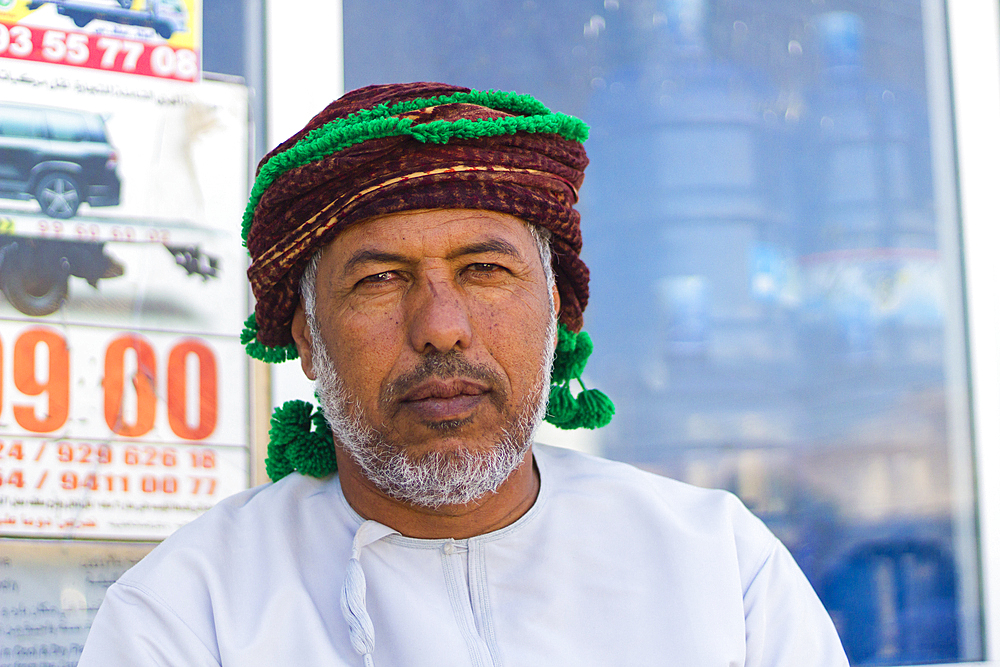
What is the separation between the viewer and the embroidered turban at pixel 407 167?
1.96m

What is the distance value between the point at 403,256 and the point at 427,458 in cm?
42

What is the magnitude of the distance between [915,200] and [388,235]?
2094 mm

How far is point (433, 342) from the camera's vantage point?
6.21ft

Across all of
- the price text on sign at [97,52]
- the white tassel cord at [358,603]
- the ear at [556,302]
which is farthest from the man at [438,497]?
the price text on sign at [97,52]

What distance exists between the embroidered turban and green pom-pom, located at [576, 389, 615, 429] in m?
0.43

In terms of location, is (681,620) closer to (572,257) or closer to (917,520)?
(572,257)

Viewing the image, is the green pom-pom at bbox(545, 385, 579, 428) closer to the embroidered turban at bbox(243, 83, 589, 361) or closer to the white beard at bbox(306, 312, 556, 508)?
the white beard at bbox(306, 312, 556, 508)

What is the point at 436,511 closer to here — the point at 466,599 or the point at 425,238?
the point at 466,599

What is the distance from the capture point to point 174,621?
1.78 meters

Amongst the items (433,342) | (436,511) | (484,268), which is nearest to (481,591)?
(436,511)

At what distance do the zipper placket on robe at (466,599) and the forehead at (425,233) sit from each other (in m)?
0.61

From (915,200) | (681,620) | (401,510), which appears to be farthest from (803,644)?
(915,200)

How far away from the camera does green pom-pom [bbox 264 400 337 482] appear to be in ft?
7.31

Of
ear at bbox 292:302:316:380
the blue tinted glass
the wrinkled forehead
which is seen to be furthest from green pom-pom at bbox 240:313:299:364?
the blue tinted glass
